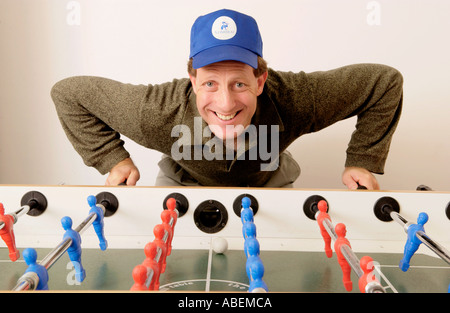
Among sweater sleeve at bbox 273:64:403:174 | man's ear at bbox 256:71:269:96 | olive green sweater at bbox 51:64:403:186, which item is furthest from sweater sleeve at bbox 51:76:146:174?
sweater sleeve at bbox 273:64:403:174

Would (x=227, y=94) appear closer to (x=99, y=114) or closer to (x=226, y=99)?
(x=226, y=99)

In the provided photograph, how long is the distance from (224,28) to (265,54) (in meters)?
0.84

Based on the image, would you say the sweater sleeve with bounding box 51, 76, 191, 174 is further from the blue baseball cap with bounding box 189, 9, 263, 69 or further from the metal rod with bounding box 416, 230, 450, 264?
the metal rod with bounding box 416, 230, 450, 264

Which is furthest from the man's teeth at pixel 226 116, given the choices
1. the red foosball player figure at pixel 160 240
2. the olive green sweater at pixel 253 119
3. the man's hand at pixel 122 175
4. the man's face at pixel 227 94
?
the red foosball player figure at pixel 160 240

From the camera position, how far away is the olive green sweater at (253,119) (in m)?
1.22

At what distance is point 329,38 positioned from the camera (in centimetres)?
187

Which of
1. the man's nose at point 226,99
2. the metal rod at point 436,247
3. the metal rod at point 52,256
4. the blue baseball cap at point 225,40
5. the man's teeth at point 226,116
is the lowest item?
the metal rod at point 436,247

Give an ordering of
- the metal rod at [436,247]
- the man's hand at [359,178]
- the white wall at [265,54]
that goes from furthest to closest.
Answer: the white wall at [265,54] → the man's hand at [359,178] → the metal rod at [436,247]

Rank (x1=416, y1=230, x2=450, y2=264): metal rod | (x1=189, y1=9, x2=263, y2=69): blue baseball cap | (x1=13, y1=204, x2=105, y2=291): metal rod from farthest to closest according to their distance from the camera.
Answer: (x1=189, y1=9, x2=263, y2=69): blue baseball cap, (x1=416, y1=230, x2=450, y2=264): metal rod, (x1=13, y1=204, x2=105, y2=291): metal rod

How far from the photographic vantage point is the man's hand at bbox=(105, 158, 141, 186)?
127 centimetres

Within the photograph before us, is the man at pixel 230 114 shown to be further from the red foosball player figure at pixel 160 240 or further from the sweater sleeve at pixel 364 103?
the red foosball player figure at pixel 160 240

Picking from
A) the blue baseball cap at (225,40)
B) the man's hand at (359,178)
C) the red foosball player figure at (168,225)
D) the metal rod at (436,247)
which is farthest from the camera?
the man's hand at (359,178)

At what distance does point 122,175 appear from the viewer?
1283 millimetres

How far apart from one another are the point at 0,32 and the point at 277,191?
174 cm
